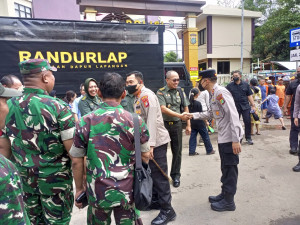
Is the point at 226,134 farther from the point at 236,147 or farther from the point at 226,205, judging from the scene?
the point at 226,205

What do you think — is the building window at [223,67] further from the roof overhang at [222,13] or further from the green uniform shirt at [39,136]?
the green uniform shirt at [39,136]

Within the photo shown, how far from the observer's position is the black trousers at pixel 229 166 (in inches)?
111

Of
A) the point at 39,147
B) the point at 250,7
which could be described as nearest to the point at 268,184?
the point at 39,147

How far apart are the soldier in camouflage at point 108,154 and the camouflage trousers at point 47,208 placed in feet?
1.08

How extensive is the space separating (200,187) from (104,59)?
13.4ft

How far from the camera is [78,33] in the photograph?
227 inches

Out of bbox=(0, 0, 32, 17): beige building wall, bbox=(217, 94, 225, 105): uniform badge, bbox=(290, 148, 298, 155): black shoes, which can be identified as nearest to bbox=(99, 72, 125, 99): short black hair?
bbox=(217, 94, 225, 105): uniform badge

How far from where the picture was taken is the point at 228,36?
65.6 feet

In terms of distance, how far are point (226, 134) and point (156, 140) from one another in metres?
0.87

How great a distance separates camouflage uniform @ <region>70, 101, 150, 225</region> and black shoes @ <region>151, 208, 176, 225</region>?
1.08 meters

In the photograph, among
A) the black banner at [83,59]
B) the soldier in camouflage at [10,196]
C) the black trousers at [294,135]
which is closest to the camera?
the soldier in camouflage at [10,196]

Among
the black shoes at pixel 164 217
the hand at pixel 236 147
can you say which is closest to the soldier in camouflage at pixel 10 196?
the black shoes at pixel 164 217

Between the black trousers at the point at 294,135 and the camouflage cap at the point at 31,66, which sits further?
the black trousers at the point at 294,135

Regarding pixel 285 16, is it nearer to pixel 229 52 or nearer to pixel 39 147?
pixel 229 52
